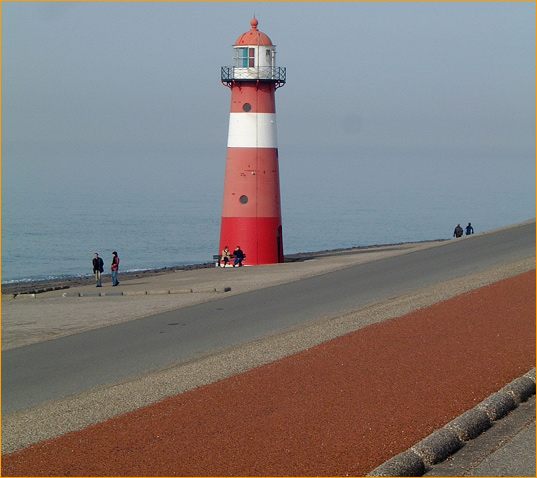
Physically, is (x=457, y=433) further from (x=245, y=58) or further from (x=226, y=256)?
(x=245, y=58)

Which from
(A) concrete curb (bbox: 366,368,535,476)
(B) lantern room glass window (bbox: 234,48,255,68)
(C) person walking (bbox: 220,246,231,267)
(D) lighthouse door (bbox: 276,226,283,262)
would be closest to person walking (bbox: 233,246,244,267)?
(C) person walking (bbox: 220,246,231,267)

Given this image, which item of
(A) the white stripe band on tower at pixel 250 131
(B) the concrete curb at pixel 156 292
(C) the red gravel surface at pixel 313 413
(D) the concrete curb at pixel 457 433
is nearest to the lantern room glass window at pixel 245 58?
(A) the white stripe band on tower at pixel 250 131

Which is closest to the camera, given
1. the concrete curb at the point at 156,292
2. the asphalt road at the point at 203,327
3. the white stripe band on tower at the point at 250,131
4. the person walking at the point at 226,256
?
the asphalt road at the point at 203,327

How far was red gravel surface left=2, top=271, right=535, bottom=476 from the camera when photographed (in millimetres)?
7875

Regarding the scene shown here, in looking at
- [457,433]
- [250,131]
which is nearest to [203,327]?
[457,433]

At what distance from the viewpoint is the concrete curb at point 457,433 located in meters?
7.54

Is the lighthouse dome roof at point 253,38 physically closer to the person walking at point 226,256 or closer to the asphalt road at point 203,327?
the person walking at point 226,256

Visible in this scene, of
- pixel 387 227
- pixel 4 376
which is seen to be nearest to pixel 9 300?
pixel 4 376

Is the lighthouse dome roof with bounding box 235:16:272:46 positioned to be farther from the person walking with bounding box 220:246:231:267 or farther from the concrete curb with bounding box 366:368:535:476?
the concrete curb with bounding box 366:368:535:476

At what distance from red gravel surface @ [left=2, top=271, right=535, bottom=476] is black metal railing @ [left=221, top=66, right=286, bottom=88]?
19.9m

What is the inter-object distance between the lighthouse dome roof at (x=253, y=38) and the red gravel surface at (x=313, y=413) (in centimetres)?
2099

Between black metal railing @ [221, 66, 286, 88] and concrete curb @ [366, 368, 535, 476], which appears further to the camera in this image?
black metal railing @ [221, 66, 286, 88]

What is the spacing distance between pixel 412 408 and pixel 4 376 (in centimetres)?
675

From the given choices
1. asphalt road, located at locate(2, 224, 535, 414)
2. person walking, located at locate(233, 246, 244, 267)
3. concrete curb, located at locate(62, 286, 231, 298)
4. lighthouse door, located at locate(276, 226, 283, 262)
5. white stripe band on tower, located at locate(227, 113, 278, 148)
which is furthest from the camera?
lighthouse door, located at locate(276, 226, 283, 262)
